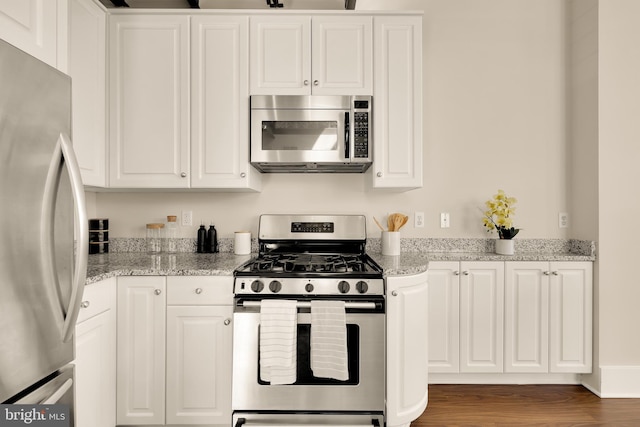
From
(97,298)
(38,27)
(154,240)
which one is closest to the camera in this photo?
(38,27)

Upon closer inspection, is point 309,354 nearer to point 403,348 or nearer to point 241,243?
point 403,348

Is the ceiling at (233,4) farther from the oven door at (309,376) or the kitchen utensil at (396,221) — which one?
the oven door at (309,376)

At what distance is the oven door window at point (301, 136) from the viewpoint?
2486 millimetres

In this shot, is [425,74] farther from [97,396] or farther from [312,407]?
[97,396]

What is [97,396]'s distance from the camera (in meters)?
1.88

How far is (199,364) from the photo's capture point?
2.04 m

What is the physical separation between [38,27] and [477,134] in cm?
276

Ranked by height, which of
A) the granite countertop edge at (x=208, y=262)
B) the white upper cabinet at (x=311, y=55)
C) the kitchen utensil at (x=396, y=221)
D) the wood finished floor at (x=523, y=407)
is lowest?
the wood finished floor at (x=523, y=407)

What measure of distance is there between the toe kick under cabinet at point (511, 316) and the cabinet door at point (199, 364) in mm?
1427

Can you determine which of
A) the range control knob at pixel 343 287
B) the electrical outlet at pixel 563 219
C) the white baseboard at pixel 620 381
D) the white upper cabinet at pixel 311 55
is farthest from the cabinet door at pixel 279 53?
the white baseboard at pixel 620 381

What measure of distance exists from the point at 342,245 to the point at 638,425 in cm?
207

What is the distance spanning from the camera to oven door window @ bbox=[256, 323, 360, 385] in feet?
6.66

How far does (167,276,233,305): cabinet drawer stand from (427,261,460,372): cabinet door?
1.40 meters

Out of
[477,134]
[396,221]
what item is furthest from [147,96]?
[477,134]
